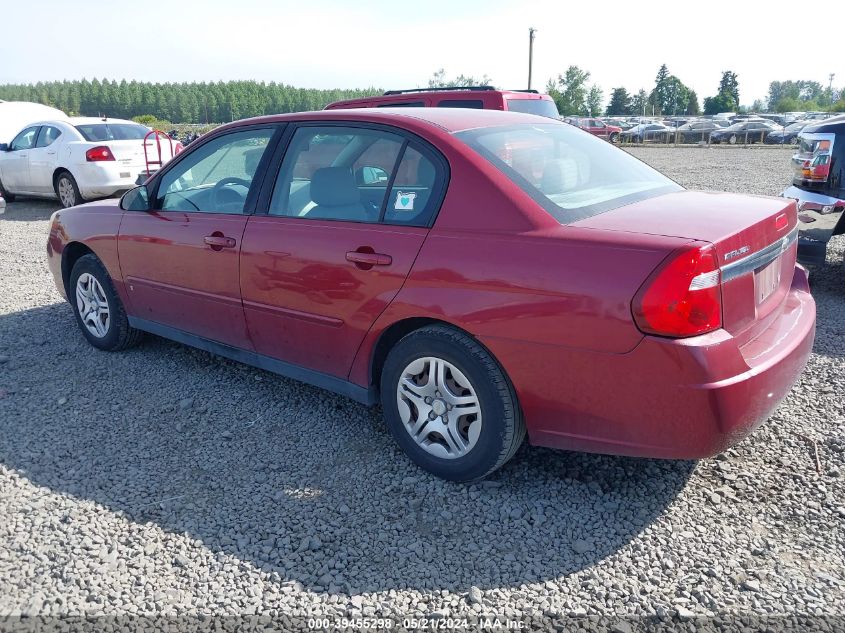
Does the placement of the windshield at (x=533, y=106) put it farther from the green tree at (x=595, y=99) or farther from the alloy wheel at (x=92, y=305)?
the green tree at (x=595, y=99)

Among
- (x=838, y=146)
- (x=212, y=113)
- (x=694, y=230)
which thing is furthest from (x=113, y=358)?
(x=212, y=113)

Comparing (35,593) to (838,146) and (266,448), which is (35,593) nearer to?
(266,448)

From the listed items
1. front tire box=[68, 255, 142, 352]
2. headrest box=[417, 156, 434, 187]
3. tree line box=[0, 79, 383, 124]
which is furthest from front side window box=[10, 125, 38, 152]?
tree line box=[0, 79, 383, 124]

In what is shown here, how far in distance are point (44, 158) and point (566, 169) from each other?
11908mm

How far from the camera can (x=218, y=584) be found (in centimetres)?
255

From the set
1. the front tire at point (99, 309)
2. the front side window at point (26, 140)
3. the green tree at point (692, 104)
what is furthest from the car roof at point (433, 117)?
the green tree at point (692, 104)

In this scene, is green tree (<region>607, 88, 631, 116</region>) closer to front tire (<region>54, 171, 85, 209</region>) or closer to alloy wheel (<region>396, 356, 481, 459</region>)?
front tire (<region>54, 171, 85, 209</region>)

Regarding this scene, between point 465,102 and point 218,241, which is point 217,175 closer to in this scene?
point 218,241

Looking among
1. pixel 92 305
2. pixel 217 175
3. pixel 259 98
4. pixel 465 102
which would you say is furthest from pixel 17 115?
pixel 259 98

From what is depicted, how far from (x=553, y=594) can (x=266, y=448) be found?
1707 millimetres

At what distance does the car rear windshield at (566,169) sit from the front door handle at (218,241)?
1.43m

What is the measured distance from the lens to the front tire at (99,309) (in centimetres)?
480

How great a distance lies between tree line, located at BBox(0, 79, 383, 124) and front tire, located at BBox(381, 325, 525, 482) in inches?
4399

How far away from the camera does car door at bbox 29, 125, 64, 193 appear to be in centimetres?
1220
